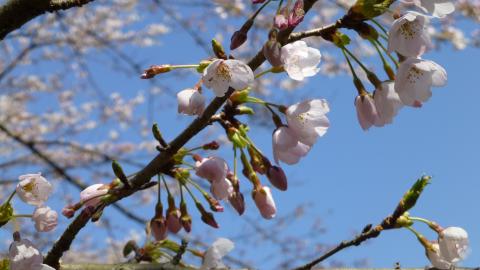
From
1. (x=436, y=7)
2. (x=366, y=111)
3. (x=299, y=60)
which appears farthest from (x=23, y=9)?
(x=436, y=7)

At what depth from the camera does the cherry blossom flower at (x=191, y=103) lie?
1.38 meters

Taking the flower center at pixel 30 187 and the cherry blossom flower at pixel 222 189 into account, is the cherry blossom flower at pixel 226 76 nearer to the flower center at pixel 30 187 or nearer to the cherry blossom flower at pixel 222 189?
the cherry blossom flower at pixel 222 189

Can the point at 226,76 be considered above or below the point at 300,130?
above

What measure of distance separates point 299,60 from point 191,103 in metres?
0.29

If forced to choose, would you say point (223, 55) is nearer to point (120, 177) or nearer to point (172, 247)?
point (120, 177)

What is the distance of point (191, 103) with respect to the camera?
4.54 feet

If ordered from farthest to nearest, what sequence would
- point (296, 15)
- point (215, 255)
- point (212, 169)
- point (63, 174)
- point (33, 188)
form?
point (63, 174) < point (215, 255) < point (33, 188) < point (212, 169) < point (296, 15)

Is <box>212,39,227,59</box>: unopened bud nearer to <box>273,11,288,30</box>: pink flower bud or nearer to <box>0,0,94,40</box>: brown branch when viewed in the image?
<box>273,11,288,30</box>: pink flower bud

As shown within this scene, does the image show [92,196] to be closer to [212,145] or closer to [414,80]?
[212,145]

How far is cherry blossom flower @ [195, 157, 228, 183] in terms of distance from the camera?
1436mm

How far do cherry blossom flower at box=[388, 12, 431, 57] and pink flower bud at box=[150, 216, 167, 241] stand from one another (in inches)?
31.2

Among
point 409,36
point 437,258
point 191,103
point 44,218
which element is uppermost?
point 409,36

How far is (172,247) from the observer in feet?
5.57

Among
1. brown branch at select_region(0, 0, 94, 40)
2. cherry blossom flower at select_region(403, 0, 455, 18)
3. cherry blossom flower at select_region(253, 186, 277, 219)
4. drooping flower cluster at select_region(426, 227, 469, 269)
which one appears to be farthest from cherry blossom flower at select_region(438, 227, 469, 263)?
brown branch at select_region(0, 0, 94, 40)
